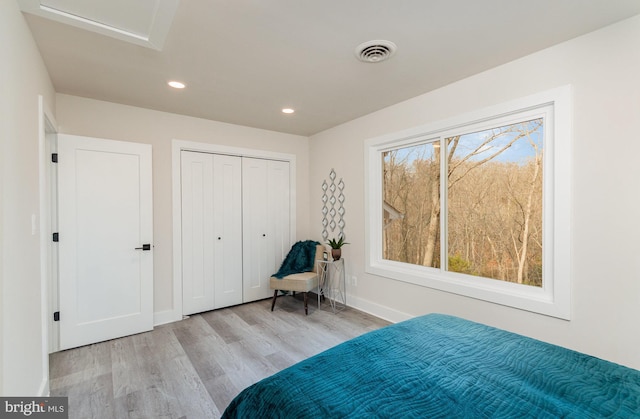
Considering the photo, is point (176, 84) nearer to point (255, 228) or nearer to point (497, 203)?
point (255, 228)

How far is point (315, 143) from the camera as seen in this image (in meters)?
4.29

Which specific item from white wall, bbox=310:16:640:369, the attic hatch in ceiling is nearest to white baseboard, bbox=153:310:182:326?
the attic hatch in ceiling

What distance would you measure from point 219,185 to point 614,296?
3.78 m

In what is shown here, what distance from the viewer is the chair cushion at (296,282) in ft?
11.1

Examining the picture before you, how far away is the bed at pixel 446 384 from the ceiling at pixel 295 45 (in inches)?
72.6

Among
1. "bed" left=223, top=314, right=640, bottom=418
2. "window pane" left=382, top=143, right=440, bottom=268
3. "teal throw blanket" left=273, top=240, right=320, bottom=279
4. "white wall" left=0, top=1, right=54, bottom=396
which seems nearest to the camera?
"bed" left=223, top=314, right=640, bottom=418

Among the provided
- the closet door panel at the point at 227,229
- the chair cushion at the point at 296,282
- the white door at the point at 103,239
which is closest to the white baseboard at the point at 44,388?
the white door at the point at 103,239

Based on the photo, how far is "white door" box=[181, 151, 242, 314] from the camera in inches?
135

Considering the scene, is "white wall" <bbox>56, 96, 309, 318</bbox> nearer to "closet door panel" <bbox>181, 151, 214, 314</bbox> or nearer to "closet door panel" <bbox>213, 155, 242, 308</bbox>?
"closet door panel" <bbox>181, 151, 214, 314</bbox>

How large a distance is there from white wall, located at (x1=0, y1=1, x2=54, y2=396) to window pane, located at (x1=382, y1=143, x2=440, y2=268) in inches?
120

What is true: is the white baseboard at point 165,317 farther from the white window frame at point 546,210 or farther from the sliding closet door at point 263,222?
the white window frame at point 546,210

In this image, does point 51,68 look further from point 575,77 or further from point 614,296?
point 614,296

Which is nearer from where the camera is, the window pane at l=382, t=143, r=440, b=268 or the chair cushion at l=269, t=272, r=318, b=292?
the window pane at l=382, t=143, r=440, b=268

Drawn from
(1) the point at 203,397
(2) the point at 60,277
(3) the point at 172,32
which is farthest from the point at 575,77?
(2) the point at 60,277
